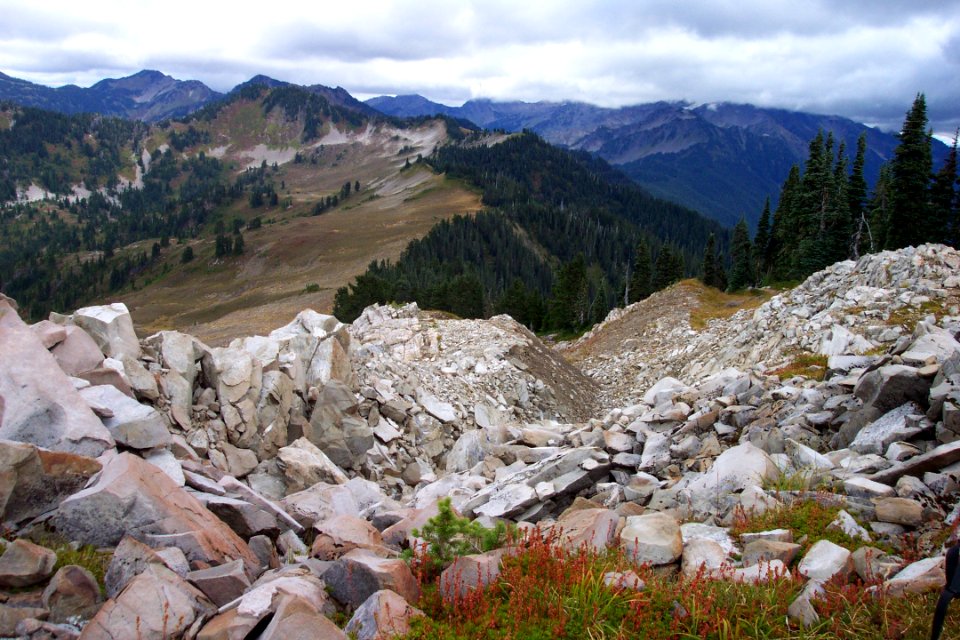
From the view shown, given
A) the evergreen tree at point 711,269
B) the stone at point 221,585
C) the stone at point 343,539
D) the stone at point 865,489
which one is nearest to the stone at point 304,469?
the stone at point 343,539

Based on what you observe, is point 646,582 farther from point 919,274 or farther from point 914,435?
point 919,274

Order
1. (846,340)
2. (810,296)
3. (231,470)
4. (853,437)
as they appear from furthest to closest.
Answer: (810,296) < (846,340) < (231,470) < (853,437)

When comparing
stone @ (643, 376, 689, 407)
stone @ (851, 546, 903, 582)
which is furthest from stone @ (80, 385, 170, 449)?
stone @ (643, 376, 689, 407)

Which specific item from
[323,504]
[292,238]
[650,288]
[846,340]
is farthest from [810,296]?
[292,238]

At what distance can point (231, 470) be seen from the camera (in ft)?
46.7

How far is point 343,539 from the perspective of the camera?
860 centimetres

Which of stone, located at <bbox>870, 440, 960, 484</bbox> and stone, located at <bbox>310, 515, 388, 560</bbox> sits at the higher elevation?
stone, located at <bbox>870, 440, 960, 484</bbox>

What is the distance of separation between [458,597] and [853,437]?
848cm

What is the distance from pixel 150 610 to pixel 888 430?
11.4 m

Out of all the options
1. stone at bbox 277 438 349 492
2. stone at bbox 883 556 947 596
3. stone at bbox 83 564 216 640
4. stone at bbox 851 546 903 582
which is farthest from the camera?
→ stone at bbox 277 438 349 492

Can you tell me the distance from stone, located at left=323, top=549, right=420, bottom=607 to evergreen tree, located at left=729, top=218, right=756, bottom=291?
78.7 meters

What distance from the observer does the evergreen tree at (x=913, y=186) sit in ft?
179

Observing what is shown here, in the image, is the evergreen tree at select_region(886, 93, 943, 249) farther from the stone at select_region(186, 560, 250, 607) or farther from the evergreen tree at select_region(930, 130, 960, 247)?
the stone at select_region(186, 560, 250, 607)

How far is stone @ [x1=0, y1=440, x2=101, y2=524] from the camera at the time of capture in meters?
7.36
